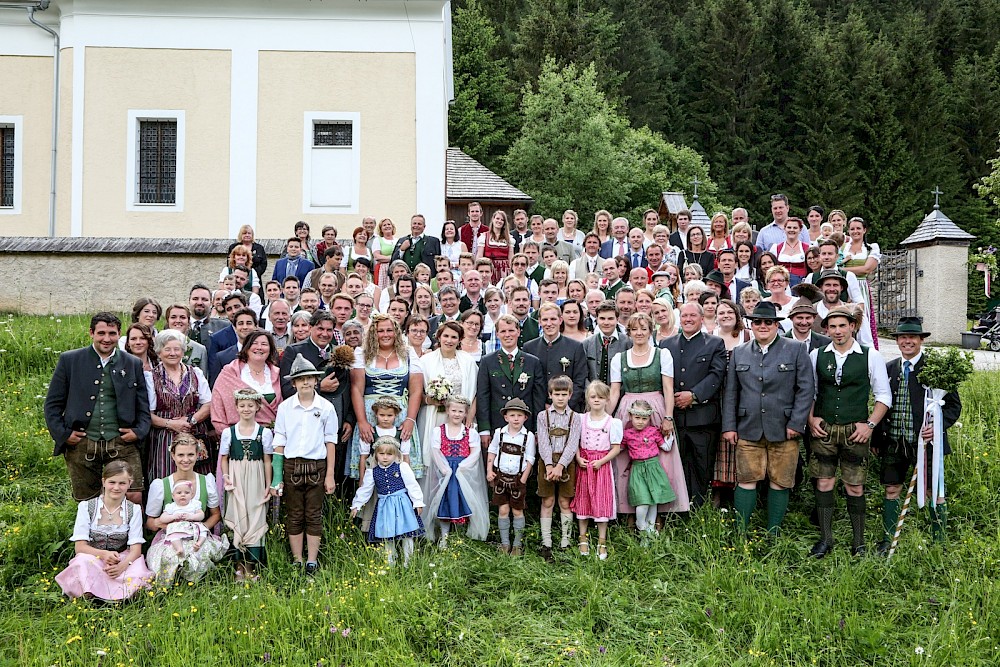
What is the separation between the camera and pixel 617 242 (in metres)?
10.6

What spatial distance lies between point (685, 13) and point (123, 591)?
160ft

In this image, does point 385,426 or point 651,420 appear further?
point 651,420

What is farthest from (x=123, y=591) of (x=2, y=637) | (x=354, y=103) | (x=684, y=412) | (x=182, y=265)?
(x=354, y=103)

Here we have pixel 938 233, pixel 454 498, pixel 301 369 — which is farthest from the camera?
pixel 938 233

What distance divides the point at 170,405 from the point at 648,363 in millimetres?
3706

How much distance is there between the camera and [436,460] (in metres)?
6.65

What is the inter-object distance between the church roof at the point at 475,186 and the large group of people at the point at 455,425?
21024 mm

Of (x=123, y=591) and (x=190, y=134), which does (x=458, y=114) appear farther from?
(x=123, y=591)

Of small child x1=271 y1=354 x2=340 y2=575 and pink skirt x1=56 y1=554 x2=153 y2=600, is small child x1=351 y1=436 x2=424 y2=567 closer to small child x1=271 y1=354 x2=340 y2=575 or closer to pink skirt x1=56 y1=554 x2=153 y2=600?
small child x1=271 y1=354 x2=340 y2=575

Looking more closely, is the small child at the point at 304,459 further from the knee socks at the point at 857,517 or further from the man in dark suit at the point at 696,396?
the knee socks at the point at 857,517

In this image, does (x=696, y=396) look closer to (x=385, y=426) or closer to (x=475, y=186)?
(x=385, y=426)

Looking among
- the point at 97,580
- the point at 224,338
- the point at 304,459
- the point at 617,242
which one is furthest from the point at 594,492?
the point at 617,242

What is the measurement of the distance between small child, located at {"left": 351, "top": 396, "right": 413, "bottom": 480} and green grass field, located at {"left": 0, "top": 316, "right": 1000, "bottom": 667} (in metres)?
0.59

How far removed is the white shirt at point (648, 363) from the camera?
22.2 feet
